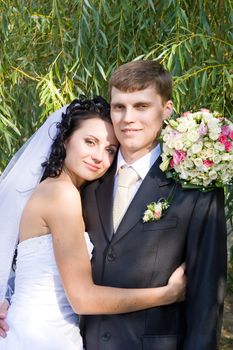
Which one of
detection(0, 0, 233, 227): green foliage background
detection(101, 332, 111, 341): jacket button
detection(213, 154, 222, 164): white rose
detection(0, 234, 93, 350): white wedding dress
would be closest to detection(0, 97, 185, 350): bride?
detection(0, 234, 93, 350): white wedding dress

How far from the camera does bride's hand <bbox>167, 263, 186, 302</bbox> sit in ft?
7.00

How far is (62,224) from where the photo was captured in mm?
2215

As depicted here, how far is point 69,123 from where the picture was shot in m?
2.40

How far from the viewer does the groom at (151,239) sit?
6.96 feet

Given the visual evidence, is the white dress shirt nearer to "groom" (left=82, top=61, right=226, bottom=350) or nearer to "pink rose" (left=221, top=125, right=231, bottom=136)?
"groom" (left=82, top=61, right=226, bottom=350)

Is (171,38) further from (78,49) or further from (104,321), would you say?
(104,321)

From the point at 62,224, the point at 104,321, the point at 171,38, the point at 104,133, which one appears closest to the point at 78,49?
the point at 171,38

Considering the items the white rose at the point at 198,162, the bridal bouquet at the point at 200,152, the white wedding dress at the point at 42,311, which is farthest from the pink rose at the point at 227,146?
the white wedding dress at the point at 42,311

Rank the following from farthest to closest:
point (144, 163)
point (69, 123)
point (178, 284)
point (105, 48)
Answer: point (105, 48) < point (69, 123) < point (144, 163) < point (178, 284)

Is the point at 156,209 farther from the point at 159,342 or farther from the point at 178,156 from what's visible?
the point at 159,342

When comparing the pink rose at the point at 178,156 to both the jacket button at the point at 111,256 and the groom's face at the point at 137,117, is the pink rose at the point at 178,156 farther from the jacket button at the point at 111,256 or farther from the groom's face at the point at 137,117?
the jacket button at the point at 111,256

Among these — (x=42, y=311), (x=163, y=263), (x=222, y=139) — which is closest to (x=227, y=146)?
(x=222, y=139)

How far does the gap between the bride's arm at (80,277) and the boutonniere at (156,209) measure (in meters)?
0.19

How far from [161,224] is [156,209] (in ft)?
0.18
